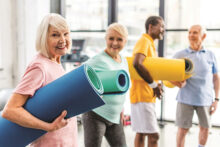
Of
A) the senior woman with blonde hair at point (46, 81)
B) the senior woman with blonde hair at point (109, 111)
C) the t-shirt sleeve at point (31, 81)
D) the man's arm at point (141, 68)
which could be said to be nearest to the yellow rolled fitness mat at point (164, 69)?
the man's arm at point (141, 68)

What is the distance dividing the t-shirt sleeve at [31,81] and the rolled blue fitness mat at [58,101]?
28 mm

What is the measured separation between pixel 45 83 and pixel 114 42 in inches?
34.7

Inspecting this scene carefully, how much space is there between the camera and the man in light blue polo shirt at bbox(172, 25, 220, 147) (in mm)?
2596

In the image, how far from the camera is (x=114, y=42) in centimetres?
187

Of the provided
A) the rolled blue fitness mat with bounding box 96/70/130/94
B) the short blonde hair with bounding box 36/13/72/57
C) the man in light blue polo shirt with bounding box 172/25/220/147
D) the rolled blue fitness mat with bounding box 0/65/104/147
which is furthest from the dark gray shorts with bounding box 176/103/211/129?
the short blonde hair with bounding box 36/13/72/57

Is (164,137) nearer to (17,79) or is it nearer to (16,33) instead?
(17,79)

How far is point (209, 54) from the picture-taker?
267 centimetres

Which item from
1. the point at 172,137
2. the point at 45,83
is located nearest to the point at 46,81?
the point at 45,83

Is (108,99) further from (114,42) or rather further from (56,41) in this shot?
(56,41)

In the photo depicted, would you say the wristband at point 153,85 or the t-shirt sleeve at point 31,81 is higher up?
the t-shirt sleeve at point 31,81

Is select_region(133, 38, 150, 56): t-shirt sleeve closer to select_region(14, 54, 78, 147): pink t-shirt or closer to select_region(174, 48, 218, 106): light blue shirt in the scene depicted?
select_region(174, 48, 218, 106): light blue shirt

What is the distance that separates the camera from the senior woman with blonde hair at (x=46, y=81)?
3.31ft

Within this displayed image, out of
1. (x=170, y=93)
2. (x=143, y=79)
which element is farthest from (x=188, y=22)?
(x=143, y=79)

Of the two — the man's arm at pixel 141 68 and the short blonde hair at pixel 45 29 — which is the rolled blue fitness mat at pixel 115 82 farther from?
the man's arm at pixel 141 68
